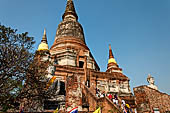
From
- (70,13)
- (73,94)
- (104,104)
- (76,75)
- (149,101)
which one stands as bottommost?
(104,104)

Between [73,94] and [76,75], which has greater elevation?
[76,75]

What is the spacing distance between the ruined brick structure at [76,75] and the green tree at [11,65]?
11.2ft

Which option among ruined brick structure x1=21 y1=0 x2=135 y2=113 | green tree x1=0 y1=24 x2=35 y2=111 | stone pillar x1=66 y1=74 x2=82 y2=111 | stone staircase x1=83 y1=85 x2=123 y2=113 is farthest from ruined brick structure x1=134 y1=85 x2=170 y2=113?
green tree x1=0 y1=24 x2=35 y2=111

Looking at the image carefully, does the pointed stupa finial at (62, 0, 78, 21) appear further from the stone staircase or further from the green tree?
the green tree

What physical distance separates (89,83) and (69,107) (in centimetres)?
773

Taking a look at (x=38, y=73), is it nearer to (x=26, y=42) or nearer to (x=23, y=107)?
(x=26, y=42)

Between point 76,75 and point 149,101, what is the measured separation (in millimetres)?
5508

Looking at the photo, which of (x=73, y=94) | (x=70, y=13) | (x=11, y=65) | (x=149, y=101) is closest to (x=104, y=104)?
(x=73, y=94)

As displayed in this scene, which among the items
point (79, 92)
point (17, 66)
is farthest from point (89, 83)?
point (17, 66)

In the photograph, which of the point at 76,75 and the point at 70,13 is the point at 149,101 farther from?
the point at 70,13

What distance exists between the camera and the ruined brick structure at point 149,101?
867 cm

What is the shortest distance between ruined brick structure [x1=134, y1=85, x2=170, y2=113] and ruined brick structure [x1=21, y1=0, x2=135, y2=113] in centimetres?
160

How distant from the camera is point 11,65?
6742 mm

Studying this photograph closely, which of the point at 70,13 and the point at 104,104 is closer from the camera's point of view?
the point at 104,104
